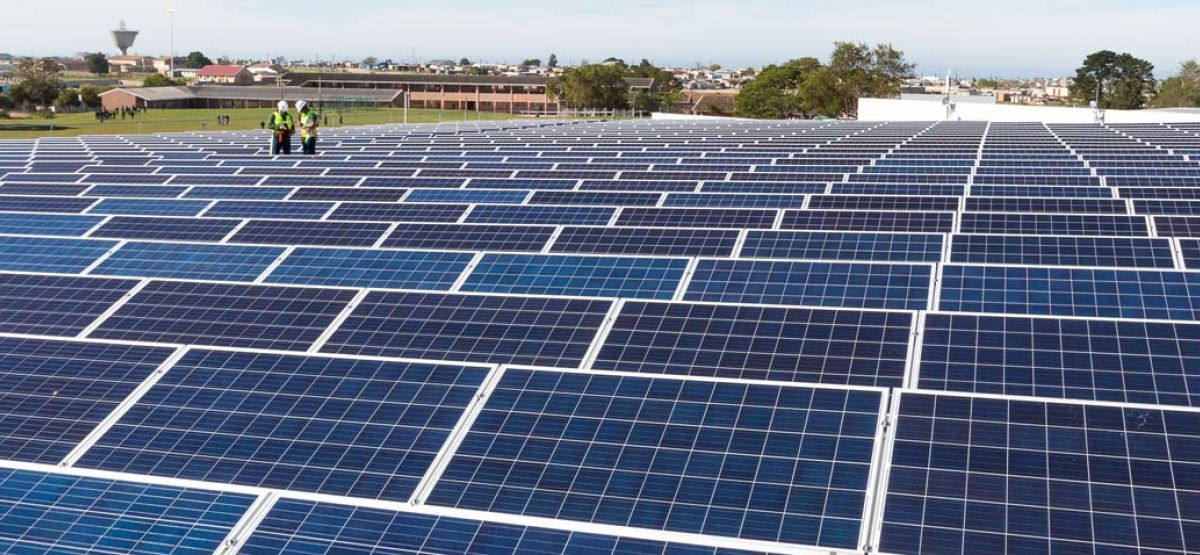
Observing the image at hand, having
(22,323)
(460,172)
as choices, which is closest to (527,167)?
(460,172)

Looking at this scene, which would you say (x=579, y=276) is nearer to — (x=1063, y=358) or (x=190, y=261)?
(x=190, y=261)

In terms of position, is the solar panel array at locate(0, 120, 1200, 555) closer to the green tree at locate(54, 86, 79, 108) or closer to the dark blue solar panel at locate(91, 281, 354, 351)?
the dark blue solar panel at locate(91, 281, 354, 351)

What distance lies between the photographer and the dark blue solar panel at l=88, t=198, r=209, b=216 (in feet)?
76.6

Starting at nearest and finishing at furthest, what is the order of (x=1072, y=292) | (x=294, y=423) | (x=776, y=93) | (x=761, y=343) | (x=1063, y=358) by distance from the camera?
(x=294, y=423) → (x=1063, y=358) → (x=761, y=343) → (x=1072, y=292) → (x=776, y=93)

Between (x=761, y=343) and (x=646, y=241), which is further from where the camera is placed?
(x=646, y=241)

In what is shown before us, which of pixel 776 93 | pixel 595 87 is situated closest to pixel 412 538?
pixel 776 93

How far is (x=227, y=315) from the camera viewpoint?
1434 centimetres

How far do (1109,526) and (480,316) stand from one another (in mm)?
7551

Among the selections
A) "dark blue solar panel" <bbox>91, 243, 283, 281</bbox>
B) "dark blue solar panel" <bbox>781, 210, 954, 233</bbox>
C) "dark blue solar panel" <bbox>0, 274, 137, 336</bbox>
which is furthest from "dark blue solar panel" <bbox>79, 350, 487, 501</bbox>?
"dark blue solar panel" <bbox>781, 210, 954, 233</bbox>

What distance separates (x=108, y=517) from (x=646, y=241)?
33.9 feet

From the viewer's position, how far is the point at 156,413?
11242 mm

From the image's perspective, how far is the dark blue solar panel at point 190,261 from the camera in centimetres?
1709

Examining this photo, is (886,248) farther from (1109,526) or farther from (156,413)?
(156,413)

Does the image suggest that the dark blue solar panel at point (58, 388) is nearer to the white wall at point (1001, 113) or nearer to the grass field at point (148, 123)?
the white wall at point (1001, 113)
